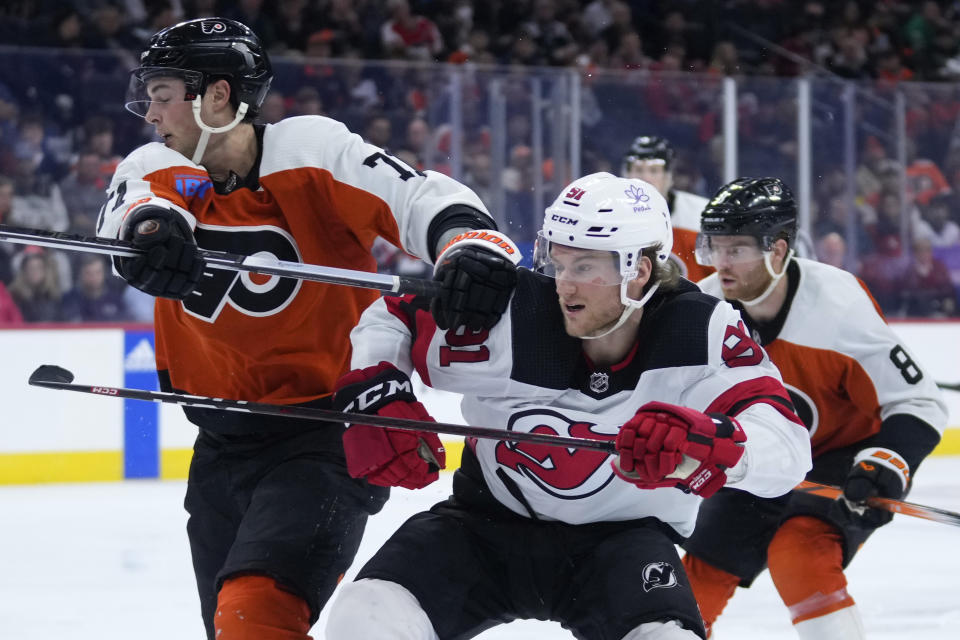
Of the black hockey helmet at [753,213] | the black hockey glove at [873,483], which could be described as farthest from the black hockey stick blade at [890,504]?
the black hockey helmet at [753,213]

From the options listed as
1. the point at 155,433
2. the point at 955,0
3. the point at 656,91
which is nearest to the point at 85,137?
the point at 155,433

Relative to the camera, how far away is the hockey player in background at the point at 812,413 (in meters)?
2.89

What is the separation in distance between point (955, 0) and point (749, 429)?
8.32m

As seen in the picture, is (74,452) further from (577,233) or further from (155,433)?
(577,233)

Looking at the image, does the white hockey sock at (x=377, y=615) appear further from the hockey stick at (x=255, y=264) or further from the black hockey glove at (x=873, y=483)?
the black hockey glove at (x=873, y=483)

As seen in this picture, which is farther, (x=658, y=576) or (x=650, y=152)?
(x=650, y=152)

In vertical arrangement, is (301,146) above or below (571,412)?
above

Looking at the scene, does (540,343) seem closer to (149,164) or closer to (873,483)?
(149,164)

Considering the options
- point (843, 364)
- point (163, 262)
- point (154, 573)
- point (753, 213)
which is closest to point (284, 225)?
point (163, 262)

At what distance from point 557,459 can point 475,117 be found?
13.8 ft

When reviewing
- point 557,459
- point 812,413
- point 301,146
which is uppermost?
point 301,146

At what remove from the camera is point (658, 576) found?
214 centimetres

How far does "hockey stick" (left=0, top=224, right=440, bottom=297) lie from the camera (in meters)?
2.22

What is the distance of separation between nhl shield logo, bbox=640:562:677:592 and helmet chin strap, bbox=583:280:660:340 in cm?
39
